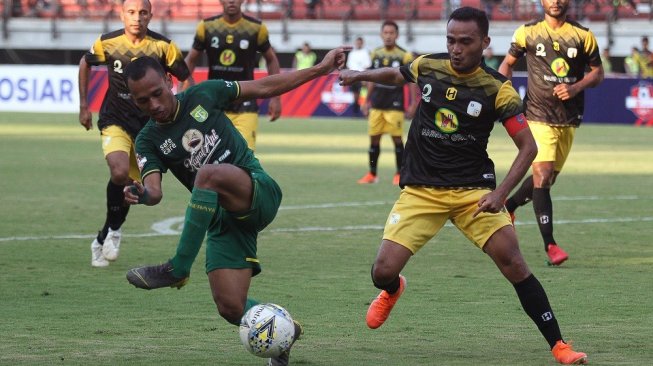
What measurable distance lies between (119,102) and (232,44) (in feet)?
8.72

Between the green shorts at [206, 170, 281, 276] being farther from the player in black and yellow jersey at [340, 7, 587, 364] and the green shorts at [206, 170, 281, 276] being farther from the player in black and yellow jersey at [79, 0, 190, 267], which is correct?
the player in black and yellow jersey at [79, 0, 190, 267]

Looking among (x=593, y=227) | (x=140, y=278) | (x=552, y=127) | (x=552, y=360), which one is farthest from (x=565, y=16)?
(x=140, y=278)

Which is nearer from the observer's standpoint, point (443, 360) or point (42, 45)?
point (443, 360)

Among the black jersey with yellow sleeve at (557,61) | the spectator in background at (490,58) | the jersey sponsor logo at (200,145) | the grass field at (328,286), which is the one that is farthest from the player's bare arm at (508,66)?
the spectator in background at (490,58)

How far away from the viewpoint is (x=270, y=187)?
702 centimetres

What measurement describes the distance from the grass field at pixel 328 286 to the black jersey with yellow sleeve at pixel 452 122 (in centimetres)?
102

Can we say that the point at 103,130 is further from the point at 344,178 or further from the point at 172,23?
the point at 172,23

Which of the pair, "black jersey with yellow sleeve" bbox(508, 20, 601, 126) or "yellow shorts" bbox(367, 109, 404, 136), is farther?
"yellow shorts" bbox(367, 109, 404, 136)

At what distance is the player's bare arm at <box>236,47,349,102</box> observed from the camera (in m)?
7.38

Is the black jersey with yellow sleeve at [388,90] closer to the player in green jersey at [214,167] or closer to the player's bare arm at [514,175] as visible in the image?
the player's bare arm at [514,175]

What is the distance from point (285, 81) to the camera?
745 centimetres

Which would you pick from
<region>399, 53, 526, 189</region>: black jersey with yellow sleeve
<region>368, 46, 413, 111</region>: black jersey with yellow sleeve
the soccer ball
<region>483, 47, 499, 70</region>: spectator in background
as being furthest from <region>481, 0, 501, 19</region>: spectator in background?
the soccer ball

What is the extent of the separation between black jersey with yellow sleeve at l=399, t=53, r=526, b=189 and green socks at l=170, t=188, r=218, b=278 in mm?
1554

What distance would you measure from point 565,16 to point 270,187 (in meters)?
5.41
